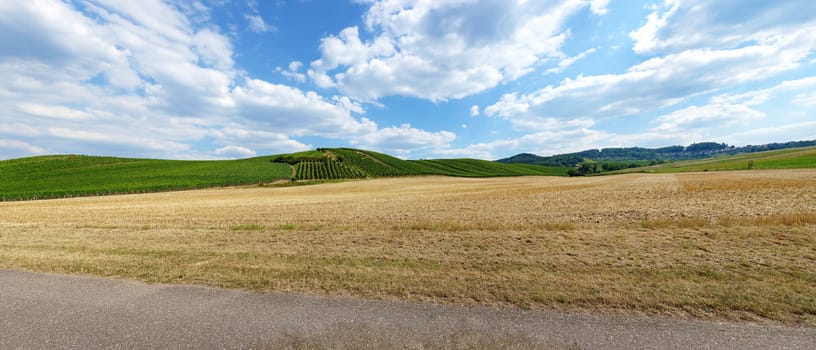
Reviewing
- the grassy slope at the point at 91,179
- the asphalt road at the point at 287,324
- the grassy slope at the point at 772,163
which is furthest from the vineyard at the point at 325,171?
the grassy slope at the point at 772,163

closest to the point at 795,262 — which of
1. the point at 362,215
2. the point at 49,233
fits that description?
the point at 362,215

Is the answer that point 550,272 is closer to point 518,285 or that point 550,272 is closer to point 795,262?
point 518,285

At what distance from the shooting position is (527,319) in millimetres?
5465

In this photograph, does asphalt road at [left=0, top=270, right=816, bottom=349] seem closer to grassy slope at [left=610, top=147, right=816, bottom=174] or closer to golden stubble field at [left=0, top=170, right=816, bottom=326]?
golden stubble field at [left=0, top=170, right=816, bottom=326]

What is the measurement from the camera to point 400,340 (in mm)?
4895

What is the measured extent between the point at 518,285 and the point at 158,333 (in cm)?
691

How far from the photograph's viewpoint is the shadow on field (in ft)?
15.5

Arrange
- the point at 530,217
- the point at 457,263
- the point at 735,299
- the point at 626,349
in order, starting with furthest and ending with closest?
the point at 530,217 < the point at 457,263 < the point at 735,299 < the point at 626,349

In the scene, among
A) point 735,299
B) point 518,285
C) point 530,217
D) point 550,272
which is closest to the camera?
point 735,299

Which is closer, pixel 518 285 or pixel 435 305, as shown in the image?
pixel 435 305

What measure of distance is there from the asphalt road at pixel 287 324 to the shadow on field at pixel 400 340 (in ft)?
0.12

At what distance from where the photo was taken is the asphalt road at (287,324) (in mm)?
4781

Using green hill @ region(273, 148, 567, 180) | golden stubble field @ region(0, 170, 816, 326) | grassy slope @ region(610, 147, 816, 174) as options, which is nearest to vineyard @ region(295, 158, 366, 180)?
green hill @ region(273, 148, 567, 180)

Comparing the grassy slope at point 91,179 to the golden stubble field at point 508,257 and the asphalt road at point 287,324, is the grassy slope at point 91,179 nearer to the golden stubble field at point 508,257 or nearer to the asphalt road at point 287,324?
the golden stubble field at point 508,257
